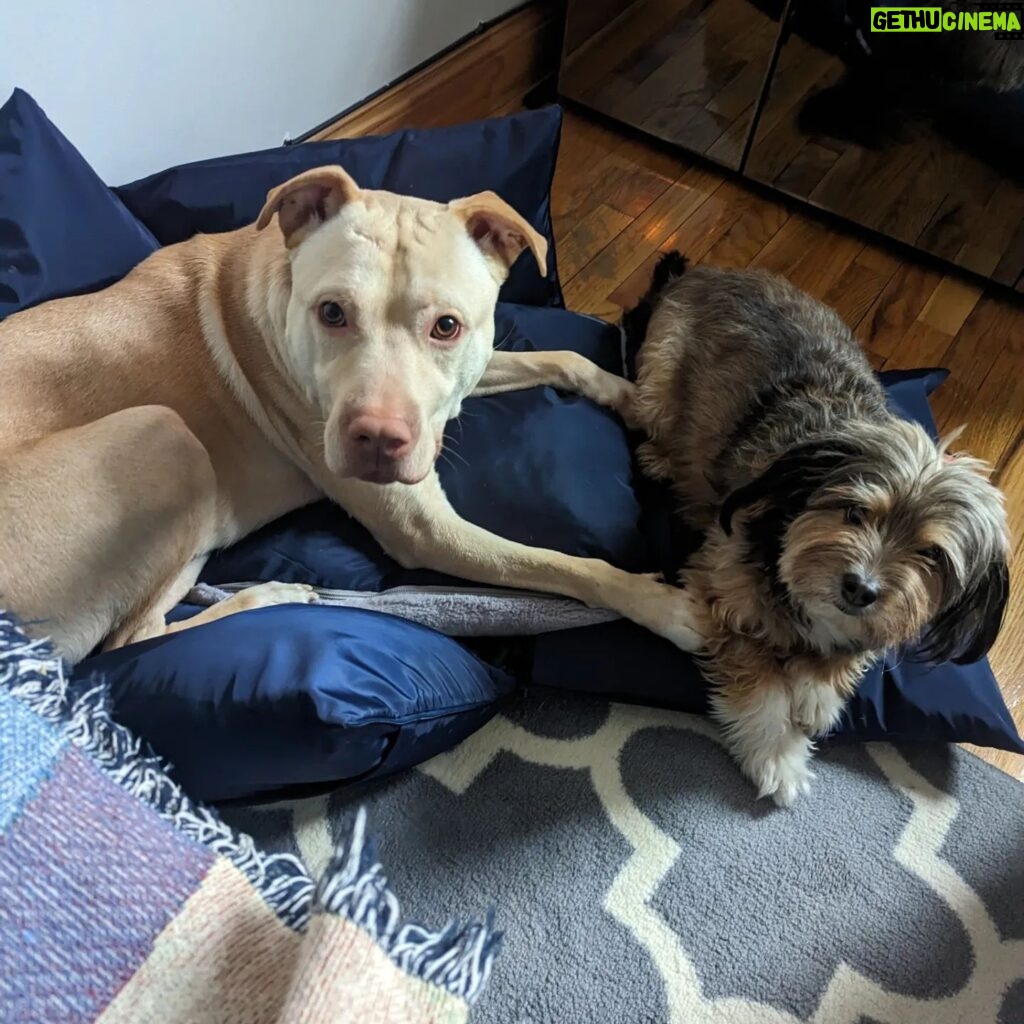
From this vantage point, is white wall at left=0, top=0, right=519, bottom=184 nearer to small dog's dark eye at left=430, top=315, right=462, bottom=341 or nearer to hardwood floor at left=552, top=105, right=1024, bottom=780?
hardwood floor at left=552, top=105, right=1024, bottom=780

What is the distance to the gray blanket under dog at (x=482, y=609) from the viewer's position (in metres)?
1.74

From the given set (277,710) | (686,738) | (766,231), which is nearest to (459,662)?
(277,710)

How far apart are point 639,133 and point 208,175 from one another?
1.69m

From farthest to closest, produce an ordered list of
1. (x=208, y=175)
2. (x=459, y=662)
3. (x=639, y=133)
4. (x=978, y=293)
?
(x=639, y=133), (x=978, y=293), (x=208, y=175), (x=459, y=662)

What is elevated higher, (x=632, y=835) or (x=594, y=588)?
(x=594, y=588)

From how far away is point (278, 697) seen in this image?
4.57ft

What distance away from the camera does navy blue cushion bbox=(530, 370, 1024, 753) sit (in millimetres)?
1786

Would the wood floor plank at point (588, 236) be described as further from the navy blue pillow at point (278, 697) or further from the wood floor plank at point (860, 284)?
the navy blue pillow at point (278, 697)

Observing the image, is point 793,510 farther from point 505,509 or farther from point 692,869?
point 692,869

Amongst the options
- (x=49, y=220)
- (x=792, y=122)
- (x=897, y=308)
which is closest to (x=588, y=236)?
(x=792, y=122)

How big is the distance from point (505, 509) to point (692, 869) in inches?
30.2

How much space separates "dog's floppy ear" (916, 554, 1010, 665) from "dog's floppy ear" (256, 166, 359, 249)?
1209 millimetres

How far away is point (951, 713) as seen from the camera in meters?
1.82

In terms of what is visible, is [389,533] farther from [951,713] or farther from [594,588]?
[951,713]
